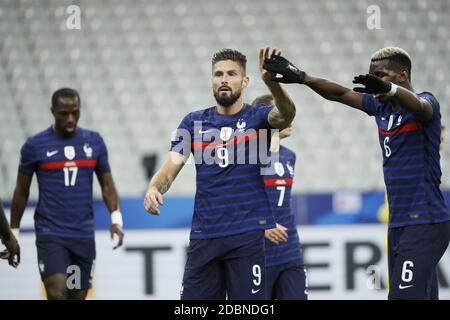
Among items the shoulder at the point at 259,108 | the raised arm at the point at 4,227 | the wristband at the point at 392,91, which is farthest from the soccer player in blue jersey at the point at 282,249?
the raised arm at the point at 4,227

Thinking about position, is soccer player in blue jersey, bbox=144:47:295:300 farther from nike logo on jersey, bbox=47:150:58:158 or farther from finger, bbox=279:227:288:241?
nike logo on jersey, bbox=47:150:58:158

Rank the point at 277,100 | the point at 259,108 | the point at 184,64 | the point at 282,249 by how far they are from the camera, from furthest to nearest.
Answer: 1. the point at 184,64
2. the point at 282,249
3. the point at 259,108
4. the point at 277,100

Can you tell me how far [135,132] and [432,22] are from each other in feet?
17.6

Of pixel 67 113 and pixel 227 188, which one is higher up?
pixel 67 113

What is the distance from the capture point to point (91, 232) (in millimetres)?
7980

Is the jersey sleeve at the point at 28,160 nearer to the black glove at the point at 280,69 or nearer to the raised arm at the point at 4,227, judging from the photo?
the raised arm at the point at 4,227

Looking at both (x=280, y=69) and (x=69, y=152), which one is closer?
(x=280, y=69)

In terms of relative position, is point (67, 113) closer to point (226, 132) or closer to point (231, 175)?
point (226, 132)

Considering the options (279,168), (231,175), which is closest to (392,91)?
(231,175)

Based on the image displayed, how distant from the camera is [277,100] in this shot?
5.75m

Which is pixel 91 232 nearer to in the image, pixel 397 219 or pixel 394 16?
pixel 397 219

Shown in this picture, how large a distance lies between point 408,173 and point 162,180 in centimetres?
163

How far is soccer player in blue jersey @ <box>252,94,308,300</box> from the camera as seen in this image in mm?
7332

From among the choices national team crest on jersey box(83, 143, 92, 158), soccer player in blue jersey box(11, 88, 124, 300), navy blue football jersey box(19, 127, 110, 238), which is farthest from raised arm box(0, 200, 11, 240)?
national team crest on jersey box(83, 143, 92, 158)
